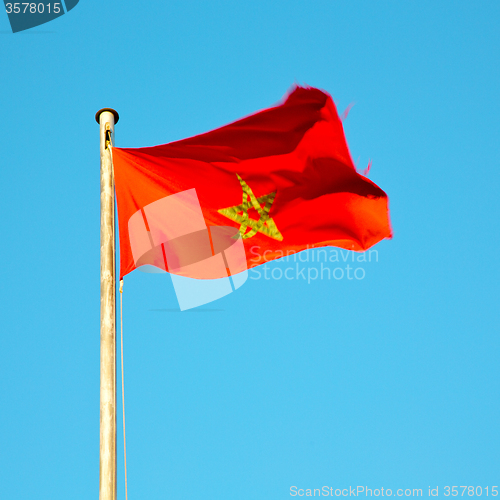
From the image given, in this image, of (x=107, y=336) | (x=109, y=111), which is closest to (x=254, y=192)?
(x=109, y=111)

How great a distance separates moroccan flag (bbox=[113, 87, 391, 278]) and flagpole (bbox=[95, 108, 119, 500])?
0.30 m

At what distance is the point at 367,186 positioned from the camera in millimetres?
13961

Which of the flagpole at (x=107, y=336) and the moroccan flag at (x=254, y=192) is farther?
the moroccan flag at (x=254, y=192)

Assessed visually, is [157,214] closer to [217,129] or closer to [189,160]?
[189,160]

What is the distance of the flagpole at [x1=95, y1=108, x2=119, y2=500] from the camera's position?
938cm

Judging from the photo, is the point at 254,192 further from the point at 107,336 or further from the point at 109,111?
the point at 107,336

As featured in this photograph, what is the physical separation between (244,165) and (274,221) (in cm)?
110

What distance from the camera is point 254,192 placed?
13484mm

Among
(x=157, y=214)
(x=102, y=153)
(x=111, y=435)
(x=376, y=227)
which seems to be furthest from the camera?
(x=376, y=227)

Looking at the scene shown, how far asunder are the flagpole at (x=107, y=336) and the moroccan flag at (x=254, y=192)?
302 millimetres

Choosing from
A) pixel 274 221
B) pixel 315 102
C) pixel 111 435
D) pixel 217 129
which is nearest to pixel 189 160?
pixel 217 129

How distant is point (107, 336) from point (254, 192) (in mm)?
4564

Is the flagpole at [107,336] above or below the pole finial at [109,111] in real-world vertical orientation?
below

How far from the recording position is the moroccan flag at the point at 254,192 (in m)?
11.8
